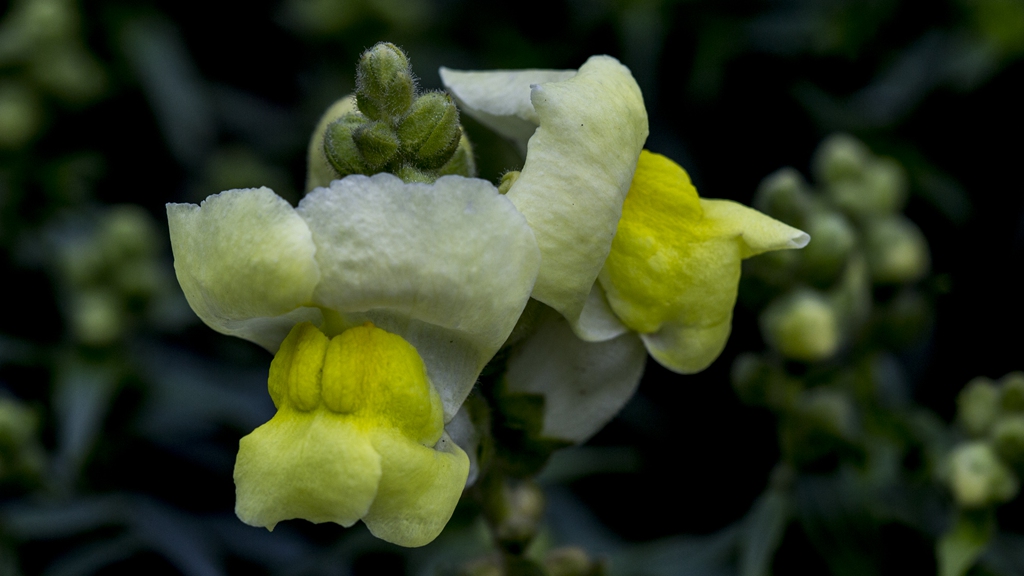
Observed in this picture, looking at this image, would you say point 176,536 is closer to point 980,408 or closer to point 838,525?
point 838,525

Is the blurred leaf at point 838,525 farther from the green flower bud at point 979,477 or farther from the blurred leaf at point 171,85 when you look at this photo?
the blurred leaf at point 171,85

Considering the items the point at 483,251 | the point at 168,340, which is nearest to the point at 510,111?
the point at 483,251

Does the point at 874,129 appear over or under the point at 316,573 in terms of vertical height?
over

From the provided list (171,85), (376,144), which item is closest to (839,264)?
(376,144)

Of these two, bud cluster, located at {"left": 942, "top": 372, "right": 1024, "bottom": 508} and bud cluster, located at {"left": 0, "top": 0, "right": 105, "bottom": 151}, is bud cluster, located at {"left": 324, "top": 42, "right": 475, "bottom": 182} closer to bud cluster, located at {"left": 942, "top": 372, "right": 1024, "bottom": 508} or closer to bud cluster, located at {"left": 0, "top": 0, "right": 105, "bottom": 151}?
bud cluster, located at {"left": 942, "top": 372, "right": 1024, "bottom": 508}

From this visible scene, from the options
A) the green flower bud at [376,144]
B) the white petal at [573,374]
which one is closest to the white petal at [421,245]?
the green flower bud at [376,144]

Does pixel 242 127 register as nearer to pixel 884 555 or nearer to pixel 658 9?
pixel 658 9
